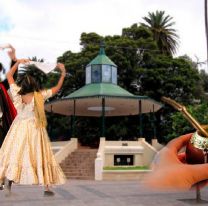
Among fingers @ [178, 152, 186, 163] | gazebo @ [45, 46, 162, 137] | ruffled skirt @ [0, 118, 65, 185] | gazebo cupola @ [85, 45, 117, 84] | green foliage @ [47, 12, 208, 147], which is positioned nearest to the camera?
ruffled skirt @ [0, 118, 65, 185]

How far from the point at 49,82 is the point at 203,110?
50.6ft

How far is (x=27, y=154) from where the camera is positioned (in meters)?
6.24

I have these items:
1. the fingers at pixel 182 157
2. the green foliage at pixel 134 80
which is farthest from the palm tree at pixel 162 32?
the fingers at pixel 182 157

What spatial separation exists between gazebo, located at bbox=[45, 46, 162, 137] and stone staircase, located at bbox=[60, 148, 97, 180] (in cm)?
238

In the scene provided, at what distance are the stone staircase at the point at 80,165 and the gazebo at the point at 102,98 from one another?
238cm

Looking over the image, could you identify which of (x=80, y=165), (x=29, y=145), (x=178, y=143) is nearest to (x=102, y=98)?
(x=80, y=165)

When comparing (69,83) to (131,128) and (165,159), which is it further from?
(165,159)

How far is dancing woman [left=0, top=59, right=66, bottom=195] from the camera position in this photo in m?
6.15

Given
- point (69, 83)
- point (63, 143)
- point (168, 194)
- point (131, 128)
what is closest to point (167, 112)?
point (131, 128)

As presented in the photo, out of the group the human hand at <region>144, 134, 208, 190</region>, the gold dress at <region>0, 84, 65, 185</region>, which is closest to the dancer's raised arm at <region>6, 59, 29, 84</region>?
the gold dress at <region>0, 84, 65, 185</region>

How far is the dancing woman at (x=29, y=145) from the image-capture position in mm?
6148

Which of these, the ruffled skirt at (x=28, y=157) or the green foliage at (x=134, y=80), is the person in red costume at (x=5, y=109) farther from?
the green foliage at (x=134, y=80)

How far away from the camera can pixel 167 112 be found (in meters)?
35.8

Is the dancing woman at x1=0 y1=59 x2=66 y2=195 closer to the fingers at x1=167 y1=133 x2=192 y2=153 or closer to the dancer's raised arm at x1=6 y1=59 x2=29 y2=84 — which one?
the dancer's raised arm at x1=6 y1=59 x2=29 y2=84
